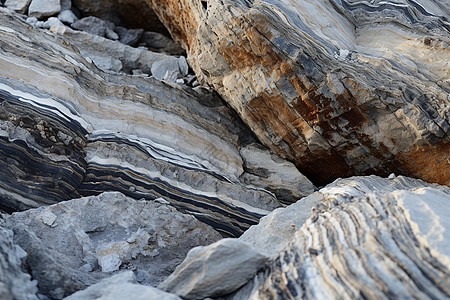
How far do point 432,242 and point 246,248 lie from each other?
1.07 metres

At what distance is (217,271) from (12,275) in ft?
3.91

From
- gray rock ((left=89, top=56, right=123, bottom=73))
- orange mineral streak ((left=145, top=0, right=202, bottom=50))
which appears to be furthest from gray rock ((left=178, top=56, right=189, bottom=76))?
gray rock ((left=89, top=56, right=123, bottom=73))

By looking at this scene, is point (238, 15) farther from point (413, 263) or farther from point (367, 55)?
point (413, 263)

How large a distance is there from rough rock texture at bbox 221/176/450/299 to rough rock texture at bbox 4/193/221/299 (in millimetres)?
1010

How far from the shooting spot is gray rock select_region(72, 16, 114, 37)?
21.8ft

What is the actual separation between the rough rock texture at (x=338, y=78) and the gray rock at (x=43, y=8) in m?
2.82

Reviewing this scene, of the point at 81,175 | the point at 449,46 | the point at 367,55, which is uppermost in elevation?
the point at 449,46

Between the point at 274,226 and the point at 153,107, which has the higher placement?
the point at 274,226

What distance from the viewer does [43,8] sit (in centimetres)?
628

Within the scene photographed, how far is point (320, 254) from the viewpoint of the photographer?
96.6 inches

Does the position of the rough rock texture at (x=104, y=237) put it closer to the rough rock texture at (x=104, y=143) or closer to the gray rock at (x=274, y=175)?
the rough rock texture at (x=104, y=143)

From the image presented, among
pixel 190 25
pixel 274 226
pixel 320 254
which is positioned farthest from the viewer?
pixel 190 25

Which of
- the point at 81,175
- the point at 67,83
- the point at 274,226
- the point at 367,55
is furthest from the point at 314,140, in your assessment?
the point at 67,83

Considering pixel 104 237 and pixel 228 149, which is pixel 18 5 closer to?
pixel 228 149
